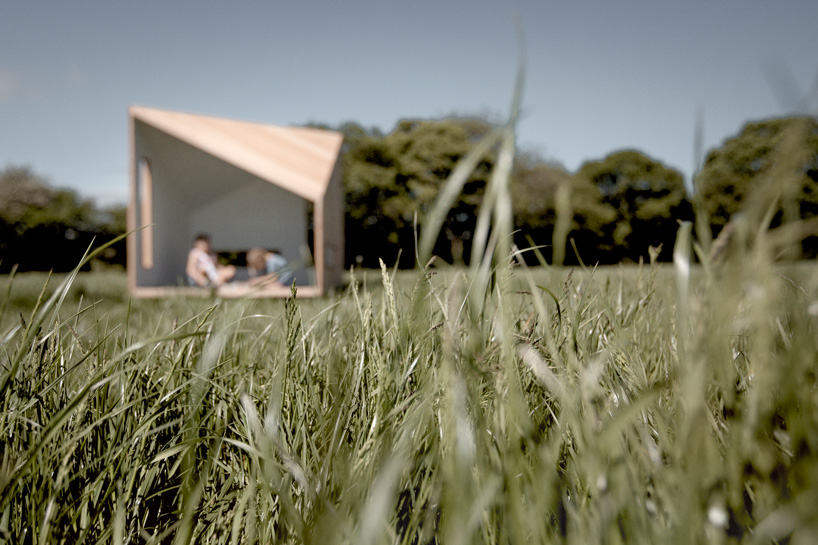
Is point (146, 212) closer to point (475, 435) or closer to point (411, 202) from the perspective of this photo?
point (475, 435)

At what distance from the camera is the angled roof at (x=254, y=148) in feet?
23.7

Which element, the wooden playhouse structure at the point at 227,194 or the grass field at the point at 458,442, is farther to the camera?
the wooden playhouse structure at the point at 227,194

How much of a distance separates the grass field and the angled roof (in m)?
6.13

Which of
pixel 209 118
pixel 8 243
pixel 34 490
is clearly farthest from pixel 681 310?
pixel 8 243

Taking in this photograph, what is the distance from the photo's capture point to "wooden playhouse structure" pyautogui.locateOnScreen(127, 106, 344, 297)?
7367 millimetres

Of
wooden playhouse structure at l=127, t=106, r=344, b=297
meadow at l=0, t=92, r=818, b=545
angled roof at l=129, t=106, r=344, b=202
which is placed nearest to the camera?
meadow at l=0, t=92, r=818, b=545

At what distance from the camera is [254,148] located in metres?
7.81

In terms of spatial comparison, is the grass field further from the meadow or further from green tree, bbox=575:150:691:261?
green tree, bbox=575:150:691:261

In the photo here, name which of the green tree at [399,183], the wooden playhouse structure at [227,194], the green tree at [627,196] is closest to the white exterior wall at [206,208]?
the wooden playhouse structure at [227,194]

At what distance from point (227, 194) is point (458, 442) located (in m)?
12.8

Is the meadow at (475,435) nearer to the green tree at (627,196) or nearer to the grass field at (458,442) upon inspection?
the grass field at (458,442)

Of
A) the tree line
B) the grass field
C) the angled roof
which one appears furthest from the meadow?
the tree line

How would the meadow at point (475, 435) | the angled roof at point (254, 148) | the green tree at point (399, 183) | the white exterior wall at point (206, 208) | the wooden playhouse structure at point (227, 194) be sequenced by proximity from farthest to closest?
the green tree at point (399, 183), the white exterior wall at point (206, 208), the wooden playhouse structure at point (227, 194), the angled roof at point (254, 148), the meadow at point (475, 435)

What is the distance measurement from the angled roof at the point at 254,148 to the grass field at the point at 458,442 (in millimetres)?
6132
